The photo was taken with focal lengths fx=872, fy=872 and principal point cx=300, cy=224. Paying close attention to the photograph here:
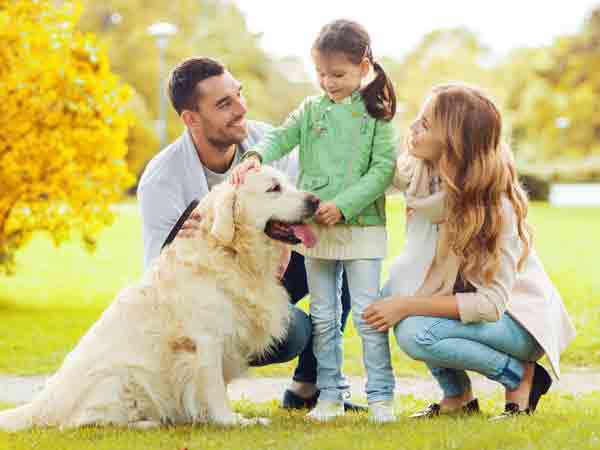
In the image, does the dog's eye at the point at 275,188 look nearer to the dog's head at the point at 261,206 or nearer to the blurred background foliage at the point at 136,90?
the dog's head at the point at 261,206

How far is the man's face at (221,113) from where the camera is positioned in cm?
536

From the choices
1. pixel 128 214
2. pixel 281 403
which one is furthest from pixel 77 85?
pixel 128 214

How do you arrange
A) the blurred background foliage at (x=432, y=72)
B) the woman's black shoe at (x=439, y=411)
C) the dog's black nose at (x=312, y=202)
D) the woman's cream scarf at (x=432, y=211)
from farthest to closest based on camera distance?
the blurred background foliage at (x=432, y=72), the woman's black shoe at (x=439, y=411), the woman's cream scarf at (x=432, y=211), the dog's black nose at (x=312, y=202)

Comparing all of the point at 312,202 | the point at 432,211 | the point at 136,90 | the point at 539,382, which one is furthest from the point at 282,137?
the point at 136,90

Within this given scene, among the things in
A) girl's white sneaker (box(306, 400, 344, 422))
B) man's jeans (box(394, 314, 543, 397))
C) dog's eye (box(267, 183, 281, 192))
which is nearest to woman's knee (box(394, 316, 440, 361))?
man's jeans (box(394, 314, 543, 397))

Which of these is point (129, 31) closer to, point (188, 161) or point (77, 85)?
point (77, 85)

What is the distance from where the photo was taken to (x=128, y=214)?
27.5 metres

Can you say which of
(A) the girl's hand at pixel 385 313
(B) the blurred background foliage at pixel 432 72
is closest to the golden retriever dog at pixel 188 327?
(A) the girl's hand at pixel 385 313

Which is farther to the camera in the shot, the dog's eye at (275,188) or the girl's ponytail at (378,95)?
the girl's ponytail at (378,95)

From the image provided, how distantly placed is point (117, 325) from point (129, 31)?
3800 centimetres

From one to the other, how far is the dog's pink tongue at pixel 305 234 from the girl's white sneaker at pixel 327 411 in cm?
93

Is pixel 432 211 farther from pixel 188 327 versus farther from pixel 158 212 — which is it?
pixel 158 212

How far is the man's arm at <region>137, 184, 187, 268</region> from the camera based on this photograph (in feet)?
17.2

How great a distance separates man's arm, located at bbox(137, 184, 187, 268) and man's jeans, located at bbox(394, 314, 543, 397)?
1567 millimetres
